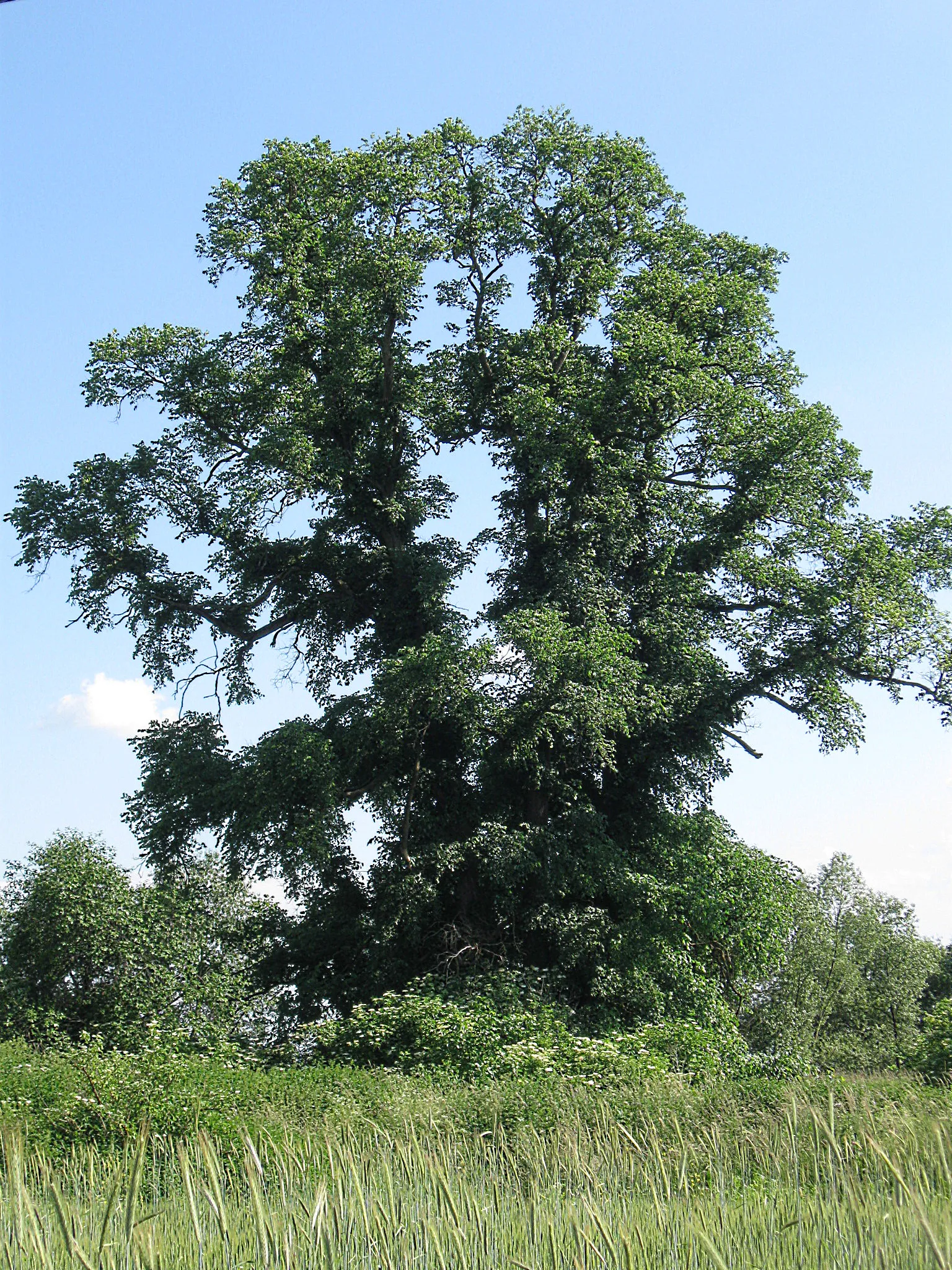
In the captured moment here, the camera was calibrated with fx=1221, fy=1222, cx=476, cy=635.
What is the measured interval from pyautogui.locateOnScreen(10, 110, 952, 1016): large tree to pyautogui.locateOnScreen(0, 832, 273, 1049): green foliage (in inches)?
43.7

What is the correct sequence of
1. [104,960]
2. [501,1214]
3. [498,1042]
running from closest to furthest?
1. [501,1214]
2. [498,1042]
3. [104,960]

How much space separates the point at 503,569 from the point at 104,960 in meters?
8.34

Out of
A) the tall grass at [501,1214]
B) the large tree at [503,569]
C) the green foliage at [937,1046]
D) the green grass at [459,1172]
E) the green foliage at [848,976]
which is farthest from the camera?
the green foliage at [848,976]

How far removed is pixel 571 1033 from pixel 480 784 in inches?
179

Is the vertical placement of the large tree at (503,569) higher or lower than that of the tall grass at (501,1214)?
higher

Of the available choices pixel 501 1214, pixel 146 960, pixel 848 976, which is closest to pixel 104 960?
pixel 146 960

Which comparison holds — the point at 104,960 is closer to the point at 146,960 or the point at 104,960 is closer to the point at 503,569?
the point at 146,960

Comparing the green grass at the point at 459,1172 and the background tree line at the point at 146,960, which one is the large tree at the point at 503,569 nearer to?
the background tree line at the point at 146,960

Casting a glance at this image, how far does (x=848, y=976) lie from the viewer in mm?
31203

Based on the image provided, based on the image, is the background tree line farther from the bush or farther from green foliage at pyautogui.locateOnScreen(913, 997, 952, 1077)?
green foliage at pyautogui.locateOnScreen(913, 997, 952, 1077)

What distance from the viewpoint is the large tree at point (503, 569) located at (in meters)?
16.5

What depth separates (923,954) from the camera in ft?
111

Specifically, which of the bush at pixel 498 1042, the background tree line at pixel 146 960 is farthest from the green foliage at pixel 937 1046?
the background tree line at pixel 146 960

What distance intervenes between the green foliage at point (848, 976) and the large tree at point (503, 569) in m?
11.6
